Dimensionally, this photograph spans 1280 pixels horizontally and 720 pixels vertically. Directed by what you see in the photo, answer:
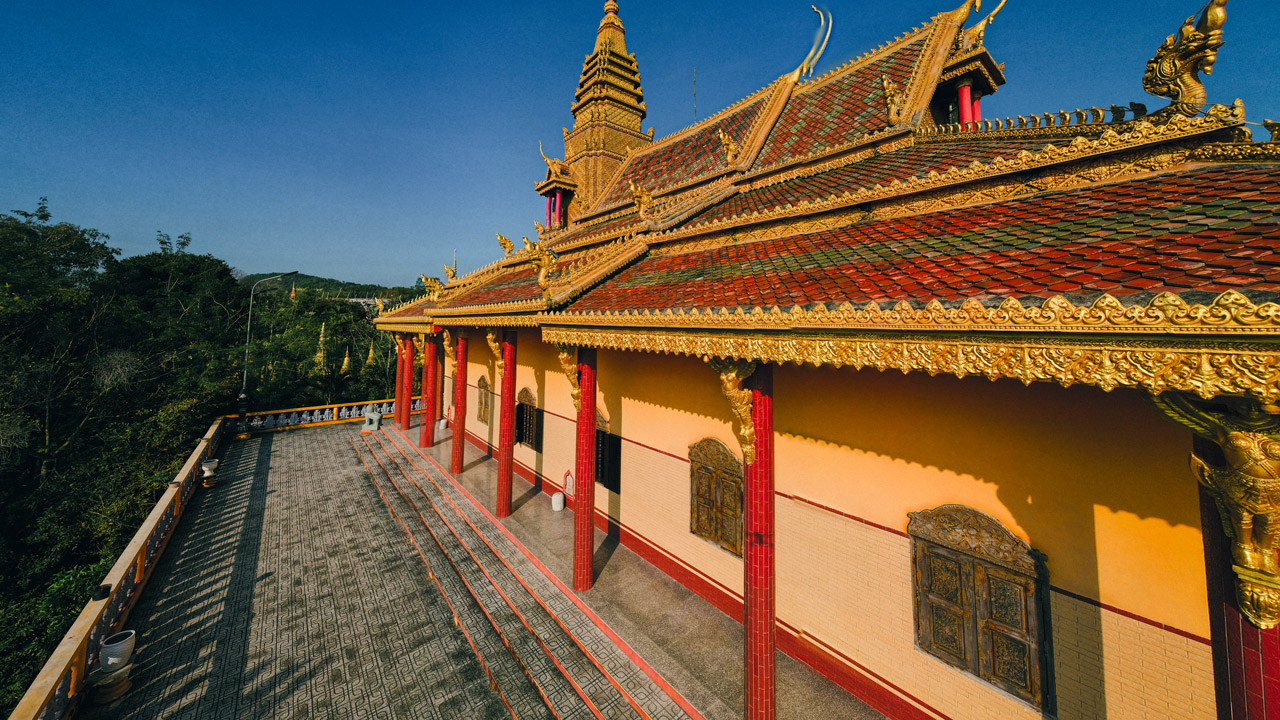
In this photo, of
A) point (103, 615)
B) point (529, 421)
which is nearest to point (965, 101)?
point (529, 421)

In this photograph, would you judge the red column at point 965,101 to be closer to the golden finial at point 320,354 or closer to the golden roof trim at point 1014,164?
the golden roof trim at point 1014,164

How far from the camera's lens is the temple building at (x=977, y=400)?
7.43ft

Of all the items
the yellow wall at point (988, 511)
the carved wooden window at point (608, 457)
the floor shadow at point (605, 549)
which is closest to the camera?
the yellow wall at point (988, 511)

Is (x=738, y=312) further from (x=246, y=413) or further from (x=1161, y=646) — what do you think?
(x=246, y=413)

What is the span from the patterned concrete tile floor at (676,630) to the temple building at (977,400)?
275mm

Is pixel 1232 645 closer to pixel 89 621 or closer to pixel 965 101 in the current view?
pixel 965 101

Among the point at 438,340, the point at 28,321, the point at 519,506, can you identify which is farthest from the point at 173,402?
the point at 519,506

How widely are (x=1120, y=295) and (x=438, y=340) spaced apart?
18.7 metres

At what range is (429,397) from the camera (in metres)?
15.4

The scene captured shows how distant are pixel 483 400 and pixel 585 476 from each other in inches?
322

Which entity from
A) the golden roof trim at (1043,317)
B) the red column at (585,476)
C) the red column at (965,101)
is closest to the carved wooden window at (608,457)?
the red column at (585,476)

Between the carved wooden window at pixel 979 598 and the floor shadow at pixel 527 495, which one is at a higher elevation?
the carved wooden window at pixel 979 598

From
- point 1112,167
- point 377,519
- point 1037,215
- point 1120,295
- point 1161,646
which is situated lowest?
point 377,519

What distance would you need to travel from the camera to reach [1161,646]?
3.28 m
